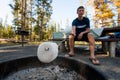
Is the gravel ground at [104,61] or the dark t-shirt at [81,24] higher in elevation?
the dark t-shirt at [81,24]

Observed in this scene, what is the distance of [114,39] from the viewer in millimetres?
5969

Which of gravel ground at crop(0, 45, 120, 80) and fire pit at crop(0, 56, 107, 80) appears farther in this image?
fire pit at crop(0, 56, 107, 80)

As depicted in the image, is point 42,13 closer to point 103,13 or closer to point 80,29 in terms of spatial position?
point 103,13

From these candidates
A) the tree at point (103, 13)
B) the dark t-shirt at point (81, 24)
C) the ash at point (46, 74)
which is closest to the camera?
the ash at point (46, 74)

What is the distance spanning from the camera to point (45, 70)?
4.81 metres

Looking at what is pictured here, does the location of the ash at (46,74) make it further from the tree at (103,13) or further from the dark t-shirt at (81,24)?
the tree at (103,13)

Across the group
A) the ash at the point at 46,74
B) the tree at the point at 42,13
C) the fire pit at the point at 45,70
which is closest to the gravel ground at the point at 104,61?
the fire pit at the point at 45,70

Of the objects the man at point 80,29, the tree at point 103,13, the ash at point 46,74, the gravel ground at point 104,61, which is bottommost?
the ash at point 46,74

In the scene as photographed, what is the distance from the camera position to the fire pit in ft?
13.5

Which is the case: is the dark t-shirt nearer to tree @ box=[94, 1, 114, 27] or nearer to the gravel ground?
the gravel ground

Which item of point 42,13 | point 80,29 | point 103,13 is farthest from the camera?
point 42,13

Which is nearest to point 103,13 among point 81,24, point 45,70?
point 81,24

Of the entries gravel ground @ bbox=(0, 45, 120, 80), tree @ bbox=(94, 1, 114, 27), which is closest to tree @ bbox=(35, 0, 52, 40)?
tree @ bbox=(94, 1, 114, 27)

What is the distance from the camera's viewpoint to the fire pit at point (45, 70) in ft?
13.5
